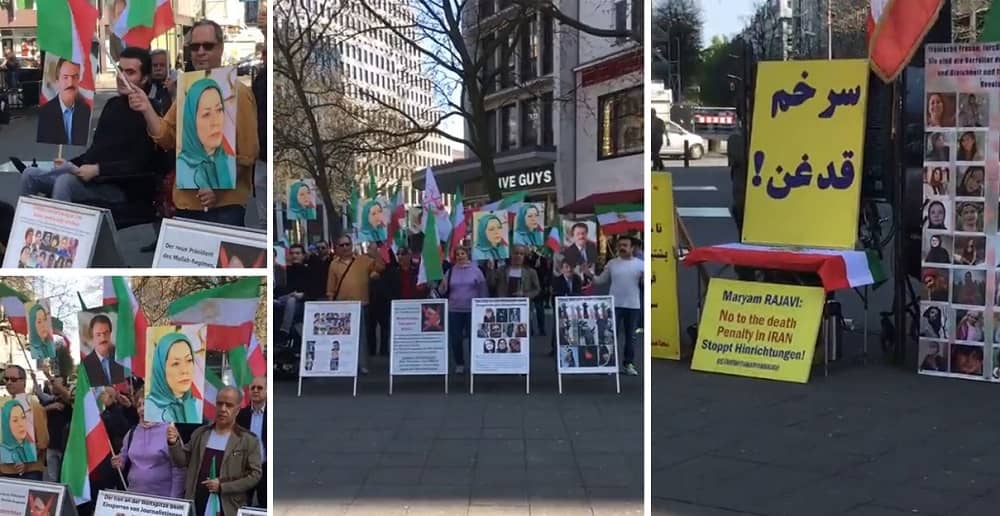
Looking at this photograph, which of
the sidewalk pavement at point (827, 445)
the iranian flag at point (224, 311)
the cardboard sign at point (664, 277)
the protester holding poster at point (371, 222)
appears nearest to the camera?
the iranian flag at point (224, 311)

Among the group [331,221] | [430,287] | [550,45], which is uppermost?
[550,45]

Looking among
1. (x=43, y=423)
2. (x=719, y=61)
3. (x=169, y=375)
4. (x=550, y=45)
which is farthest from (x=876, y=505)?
(x=719, y=61)

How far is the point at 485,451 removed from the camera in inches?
135

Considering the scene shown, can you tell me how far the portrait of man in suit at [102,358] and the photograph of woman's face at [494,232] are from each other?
3.90 ft

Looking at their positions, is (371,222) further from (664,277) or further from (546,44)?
(664,277)

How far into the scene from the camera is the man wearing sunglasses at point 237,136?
257cm

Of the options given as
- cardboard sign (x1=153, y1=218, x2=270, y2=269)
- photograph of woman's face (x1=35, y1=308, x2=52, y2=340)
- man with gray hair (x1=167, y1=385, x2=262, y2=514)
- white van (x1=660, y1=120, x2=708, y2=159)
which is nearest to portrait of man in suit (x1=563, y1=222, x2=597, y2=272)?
cardboard sign (x1=153, y1=218, x2=270, y2=269)

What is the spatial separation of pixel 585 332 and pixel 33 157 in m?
1.92

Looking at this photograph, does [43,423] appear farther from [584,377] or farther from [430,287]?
[584,377]

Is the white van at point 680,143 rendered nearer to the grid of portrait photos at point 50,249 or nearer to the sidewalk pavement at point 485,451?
the sidewalk pavement at point 485,451

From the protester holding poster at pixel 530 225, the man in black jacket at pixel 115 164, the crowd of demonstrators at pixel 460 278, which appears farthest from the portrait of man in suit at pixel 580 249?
the man in black jacket at pixel 115 164

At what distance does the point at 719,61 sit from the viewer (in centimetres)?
701

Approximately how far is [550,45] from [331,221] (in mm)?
921

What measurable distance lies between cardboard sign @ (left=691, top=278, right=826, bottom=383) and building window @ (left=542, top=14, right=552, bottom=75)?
3.13 meters
